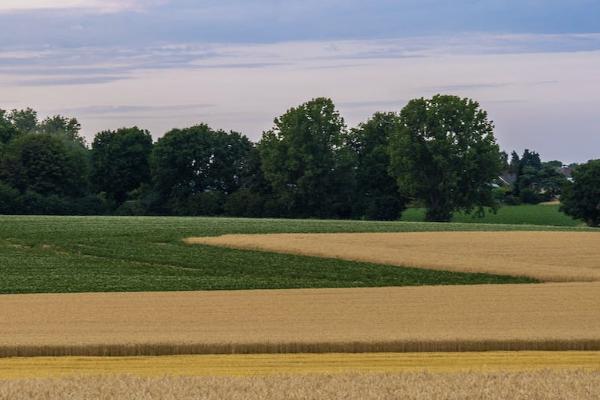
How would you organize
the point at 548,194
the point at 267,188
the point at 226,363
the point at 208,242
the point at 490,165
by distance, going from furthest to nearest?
the point at 548,194
the point at 267,188
the point at 490,165
the point at 208,242
the point at 226,363

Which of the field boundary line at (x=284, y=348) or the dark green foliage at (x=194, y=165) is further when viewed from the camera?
the dark green foliage at (x=194, y=165)

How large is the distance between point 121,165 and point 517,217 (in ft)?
157

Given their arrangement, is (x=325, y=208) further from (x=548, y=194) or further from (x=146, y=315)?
(x=146, y=315)

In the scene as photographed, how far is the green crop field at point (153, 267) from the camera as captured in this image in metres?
42.3

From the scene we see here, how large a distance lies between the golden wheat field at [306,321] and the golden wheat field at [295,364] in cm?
46

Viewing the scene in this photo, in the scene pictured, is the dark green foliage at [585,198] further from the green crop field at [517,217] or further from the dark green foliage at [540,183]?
the dark green foliage at [540,183]

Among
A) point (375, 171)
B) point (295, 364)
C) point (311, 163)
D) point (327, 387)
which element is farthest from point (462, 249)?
point (375, 171)

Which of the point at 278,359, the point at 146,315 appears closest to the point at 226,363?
the point at 278,359

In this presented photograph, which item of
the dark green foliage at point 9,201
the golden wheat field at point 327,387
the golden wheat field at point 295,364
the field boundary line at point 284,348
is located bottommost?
the golden wheat field at point 295,364

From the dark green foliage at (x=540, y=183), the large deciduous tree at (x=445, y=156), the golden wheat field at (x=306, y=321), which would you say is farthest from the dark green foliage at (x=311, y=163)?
the golden wheat field at (x=306, y=321)

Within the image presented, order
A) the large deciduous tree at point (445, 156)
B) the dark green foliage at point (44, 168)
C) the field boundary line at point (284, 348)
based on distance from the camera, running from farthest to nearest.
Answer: the dark green foliage at point (44, 168) < the large deciduous tree at point (445, 156) < the field boundary line at point (284, 348)

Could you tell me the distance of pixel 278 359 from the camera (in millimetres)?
23141

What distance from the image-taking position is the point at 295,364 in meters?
22.5

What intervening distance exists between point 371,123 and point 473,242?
7320cm
